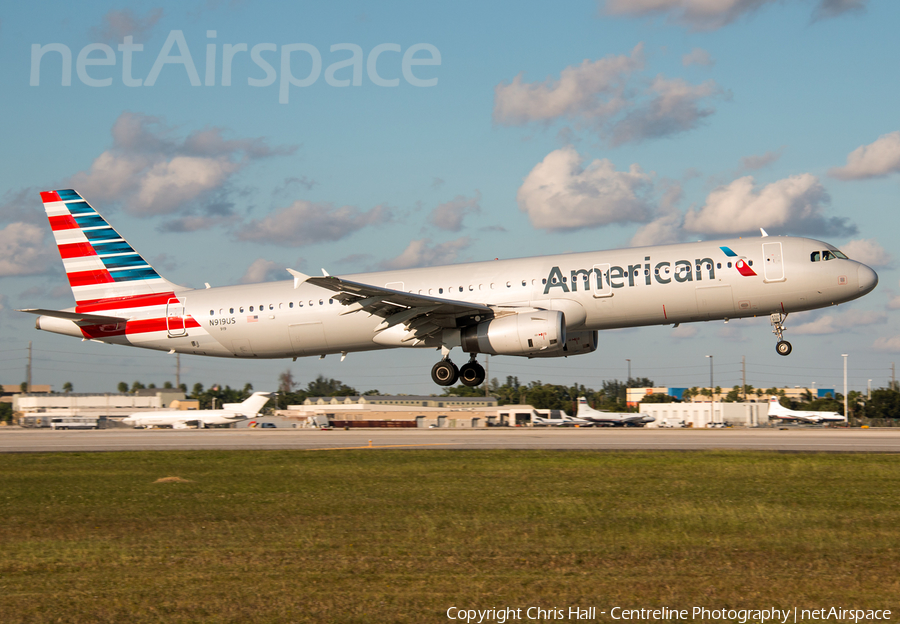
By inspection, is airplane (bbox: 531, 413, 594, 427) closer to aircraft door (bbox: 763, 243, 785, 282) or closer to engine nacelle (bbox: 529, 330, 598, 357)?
engine nacelle (bbox: 529, 330, 598, 357)

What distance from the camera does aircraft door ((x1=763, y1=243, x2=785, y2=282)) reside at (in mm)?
29484

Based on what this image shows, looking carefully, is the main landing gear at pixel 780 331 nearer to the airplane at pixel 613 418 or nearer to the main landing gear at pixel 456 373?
the main landing gear at pixel 456 373

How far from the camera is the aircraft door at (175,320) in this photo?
36.1m

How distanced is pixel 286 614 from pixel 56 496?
1267 cm

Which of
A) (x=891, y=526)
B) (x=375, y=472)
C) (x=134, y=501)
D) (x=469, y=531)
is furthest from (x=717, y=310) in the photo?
(x=134, y=501)

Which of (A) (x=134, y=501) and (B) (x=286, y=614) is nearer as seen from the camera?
(B) (x=286, y=614)

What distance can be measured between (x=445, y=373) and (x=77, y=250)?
18.1 metres

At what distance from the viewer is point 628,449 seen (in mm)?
32469

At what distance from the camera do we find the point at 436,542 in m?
13.6

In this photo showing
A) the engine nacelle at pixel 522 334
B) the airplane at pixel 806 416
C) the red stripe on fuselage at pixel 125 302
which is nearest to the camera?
the engine nacelle at pixel 522 334

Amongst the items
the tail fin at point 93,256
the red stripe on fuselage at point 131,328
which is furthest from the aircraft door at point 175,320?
the tail fin at point 93,256

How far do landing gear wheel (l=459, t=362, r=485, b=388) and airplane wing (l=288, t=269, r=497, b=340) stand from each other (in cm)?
204

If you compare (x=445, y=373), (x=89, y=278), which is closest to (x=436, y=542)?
(x=445, y=373)

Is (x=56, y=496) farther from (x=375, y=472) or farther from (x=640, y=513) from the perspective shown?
(x=640, y=513)
